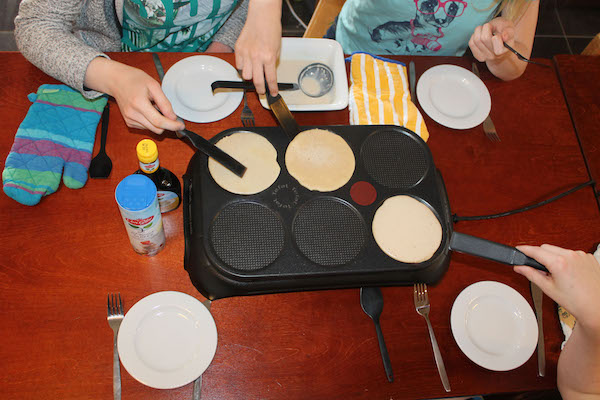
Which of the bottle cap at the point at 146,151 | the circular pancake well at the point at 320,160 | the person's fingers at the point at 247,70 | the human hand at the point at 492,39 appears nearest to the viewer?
the bottle cap at the point at 146,151

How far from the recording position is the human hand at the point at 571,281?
881 millimetres

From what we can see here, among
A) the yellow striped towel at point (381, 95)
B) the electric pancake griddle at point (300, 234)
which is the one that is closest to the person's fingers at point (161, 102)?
the electric pancake griddle at point (300, 234)

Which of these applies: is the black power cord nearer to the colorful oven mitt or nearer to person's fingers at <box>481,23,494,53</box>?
person's fingers at <box>481,23,494,53</box>

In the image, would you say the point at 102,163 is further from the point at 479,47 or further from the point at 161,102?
the point at 479,47

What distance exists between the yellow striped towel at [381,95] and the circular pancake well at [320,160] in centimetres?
18

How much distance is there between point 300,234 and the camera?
94 centimetres

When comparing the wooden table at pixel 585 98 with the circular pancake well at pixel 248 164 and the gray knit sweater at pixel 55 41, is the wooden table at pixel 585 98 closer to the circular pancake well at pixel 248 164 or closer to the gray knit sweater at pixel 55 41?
the circular pancake well at pixel 248 164

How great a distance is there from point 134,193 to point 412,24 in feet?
3.60

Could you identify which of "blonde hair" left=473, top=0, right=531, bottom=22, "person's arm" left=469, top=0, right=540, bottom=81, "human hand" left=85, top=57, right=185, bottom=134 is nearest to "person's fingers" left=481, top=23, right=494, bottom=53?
"person's arm" left=469, top=0, right=540, bottom=81

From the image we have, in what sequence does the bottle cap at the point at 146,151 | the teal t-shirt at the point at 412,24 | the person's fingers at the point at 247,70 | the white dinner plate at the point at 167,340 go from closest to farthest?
1. the bottle cap at the point at 146,151
2. the white dinner plate at the point at 167,340
3. the person's fingers at the point at 247,70
4. the teal t-shirt at the point at 412,24

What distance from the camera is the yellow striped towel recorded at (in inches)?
47.3

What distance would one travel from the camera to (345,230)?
960 mm

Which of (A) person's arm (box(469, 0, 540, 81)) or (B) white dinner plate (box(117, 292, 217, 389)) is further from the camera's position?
(A) person's arm (box(469, 0, 540, 81))

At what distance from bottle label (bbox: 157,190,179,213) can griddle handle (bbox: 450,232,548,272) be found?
2.06 ft
